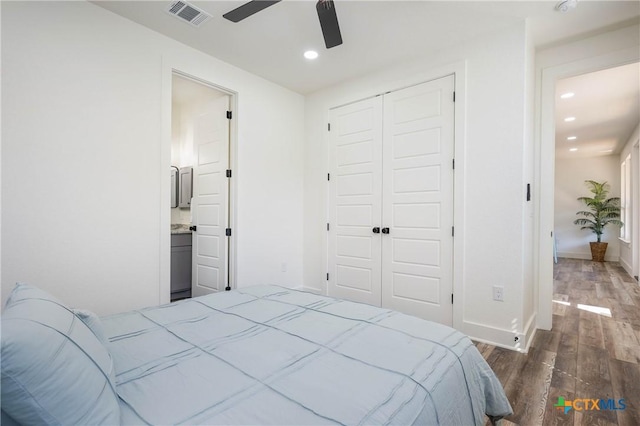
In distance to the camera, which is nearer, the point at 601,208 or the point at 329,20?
the point at 329,20

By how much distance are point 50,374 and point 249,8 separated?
2.13 meters

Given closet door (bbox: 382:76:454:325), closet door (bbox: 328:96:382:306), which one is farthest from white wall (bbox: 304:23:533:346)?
closet door (bbox: 328:96:382:306)

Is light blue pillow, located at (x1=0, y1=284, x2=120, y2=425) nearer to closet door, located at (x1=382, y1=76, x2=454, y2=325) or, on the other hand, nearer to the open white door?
the open white door

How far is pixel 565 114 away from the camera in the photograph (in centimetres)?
493

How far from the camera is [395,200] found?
3291mm

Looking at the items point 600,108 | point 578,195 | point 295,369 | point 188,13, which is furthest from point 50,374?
point 578,195

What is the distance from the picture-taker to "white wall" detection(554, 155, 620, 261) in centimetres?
765

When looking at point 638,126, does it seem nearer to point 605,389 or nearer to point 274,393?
point 605,389

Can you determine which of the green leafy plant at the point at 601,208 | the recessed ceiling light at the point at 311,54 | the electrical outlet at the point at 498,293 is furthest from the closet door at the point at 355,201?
the green leafy plant at the point at 601,208

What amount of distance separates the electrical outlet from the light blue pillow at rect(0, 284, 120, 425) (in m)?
2.76

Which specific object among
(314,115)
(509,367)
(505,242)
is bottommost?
(509,367)

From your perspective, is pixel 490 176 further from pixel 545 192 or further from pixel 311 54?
pixel 311 54

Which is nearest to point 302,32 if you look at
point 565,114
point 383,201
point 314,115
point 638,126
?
point 314,115

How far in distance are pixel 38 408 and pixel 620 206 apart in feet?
33.2
